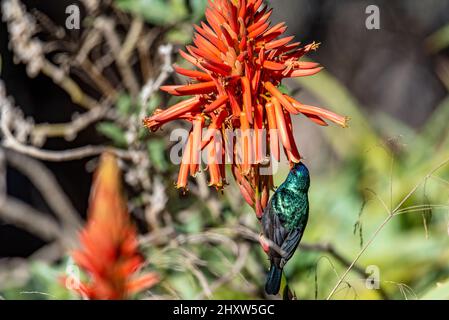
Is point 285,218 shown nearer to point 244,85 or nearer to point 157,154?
point 244,85

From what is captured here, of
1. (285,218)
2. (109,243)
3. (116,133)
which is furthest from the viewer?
(116,133)

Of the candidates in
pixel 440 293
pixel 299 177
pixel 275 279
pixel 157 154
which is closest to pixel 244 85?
pixel 299 177

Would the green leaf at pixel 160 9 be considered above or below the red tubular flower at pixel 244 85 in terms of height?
above

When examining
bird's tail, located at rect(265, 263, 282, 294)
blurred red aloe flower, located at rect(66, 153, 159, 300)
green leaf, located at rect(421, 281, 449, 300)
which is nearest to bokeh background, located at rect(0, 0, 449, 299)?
green leaf, located at rect(421, 281, 449, 300)

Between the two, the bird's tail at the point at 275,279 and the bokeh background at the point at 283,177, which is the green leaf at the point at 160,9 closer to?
the bokeh background at the point at 283,177

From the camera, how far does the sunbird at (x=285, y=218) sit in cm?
103

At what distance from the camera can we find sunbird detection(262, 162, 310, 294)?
1028 millimetres

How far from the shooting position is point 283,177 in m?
1.27

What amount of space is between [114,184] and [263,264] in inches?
26.7

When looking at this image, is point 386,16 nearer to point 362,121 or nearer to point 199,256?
point 362,121

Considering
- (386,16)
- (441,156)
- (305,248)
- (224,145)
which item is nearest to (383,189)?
(441,156)

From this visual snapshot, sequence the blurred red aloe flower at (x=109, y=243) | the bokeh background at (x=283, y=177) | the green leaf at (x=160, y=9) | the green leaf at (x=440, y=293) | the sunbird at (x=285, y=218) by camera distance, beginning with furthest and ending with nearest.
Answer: the green leaf at (x=160, y=9)
the bokeh background at (x=283, y=177)
the green leaf at (x=440, y=293)
the sunbird at (x=285, y=218)
the blurred red aloe flower at (x=109, y=243)

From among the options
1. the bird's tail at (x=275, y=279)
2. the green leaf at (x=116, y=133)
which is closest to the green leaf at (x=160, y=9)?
the green leaf at (x=116, y=133)

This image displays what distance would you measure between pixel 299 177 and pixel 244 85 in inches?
7.5
